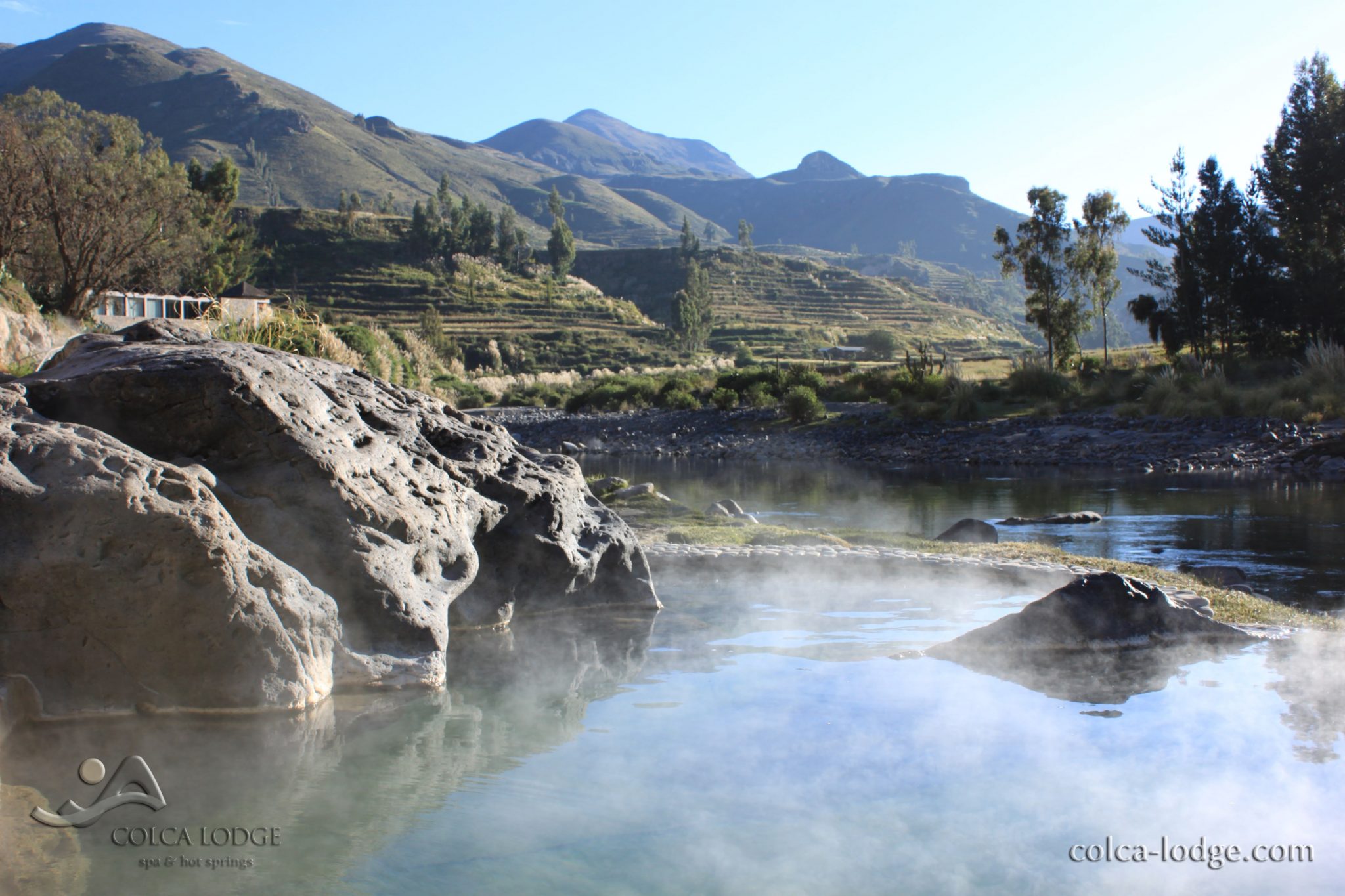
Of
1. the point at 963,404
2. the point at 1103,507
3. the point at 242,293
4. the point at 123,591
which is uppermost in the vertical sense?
the point at 242,293

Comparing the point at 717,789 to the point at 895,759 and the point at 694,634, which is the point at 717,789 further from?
the point at 694,634

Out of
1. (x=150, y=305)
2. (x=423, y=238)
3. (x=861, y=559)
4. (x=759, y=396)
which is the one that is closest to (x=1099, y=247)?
(x=759, y=396)

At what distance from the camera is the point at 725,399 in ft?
110

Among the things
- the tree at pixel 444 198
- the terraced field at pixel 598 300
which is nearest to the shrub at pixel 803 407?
the terraced field at pixel 598 300

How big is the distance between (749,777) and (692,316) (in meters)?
66.2

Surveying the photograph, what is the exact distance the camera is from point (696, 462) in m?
25.3

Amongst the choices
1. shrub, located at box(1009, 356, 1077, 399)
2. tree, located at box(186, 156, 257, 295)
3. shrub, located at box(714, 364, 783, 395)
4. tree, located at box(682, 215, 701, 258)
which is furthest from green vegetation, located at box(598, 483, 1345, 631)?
tree, located at box(682, 215, 701, 258)

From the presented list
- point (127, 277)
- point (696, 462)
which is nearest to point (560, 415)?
point (696, 462)

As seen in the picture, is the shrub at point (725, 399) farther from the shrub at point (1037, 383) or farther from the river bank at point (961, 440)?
the shrub at point (1037, 383)

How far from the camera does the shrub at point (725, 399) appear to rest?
33.2 meters

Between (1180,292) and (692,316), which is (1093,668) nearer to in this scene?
(1180,292)

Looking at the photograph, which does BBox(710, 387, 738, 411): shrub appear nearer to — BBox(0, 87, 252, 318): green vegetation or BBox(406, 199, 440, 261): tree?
BBox(0, 87, 252, 318): green vegetation

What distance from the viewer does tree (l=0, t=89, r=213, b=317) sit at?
20.0 metres

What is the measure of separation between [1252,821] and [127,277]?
2773cm
